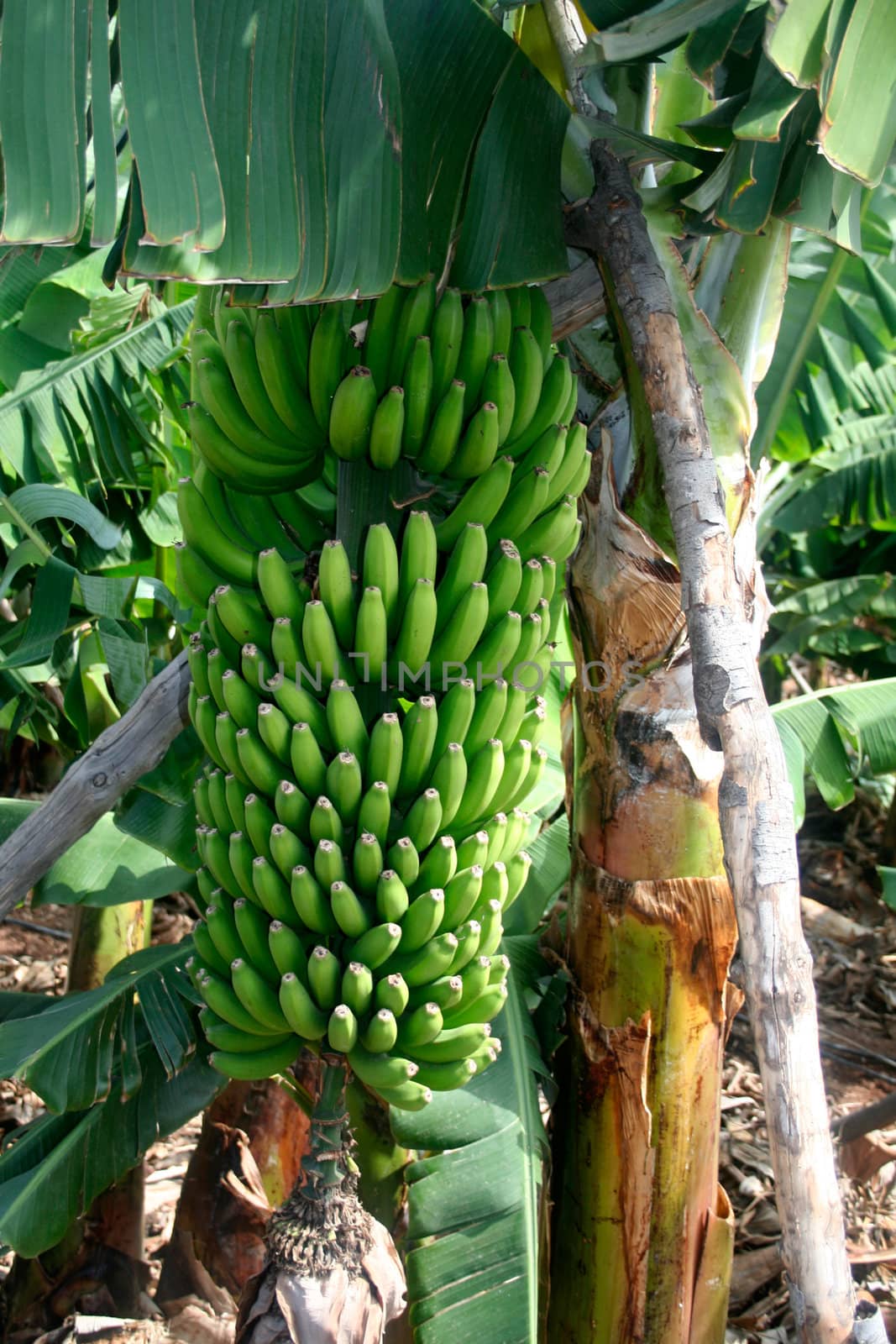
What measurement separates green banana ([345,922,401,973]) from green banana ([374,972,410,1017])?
23 mm

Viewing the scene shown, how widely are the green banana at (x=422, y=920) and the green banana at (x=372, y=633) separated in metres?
0.26

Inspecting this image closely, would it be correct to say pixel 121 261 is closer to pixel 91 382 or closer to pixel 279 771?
pixel 279 771

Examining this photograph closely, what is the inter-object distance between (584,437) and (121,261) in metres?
0.60

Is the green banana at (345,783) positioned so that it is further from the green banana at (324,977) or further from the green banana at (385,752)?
the green banana at (324,977)

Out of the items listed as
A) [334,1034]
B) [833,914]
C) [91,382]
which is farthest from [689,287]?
[833,914]

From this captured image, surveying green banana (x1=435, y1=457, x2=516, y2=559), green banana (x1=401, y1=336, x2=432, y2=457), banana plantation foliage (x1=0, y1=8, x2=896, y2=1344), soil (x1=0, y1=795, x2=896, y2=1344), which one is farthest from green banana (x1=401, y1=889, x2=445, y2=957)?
soil (x1=0, y1=795, x2=896, y2=1344)

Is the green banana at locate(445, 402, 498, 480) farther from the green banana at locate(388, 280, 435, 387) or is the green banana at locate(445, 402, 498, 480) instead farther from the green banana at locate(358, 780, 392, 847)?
the green banana at locate(358, 780, 392, 847)

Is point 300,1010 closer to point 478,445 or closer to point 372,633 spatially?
point 372,633

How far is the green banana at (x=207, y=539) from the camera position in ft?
4.02

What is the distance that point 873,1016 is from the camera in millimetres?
3420

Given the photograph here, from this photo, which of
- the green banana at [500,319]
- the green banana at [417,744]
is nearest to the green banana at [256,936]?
the green banana at [417,744]

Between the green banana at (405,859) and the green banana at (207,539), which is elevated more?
the green banana at (207,539)

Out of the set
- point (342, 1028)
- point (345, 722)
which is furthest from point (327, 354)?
point (342, 1028)

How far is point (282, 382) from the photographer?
1.16 m
